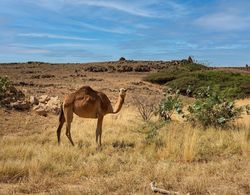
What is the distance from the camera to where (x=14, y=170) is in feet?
28.4

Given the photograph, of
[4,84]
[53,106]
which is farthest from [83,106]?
[4,84]

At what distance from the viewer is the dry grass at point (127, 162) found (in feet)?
25.7

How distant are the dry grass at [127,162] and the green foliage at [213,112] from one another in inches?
33.8

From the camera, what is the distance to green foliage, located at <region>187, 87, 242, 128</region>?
48.3 feet

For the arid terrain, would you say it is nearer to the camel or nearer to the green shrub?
the camel

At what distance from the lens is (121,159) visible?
10.1 metres

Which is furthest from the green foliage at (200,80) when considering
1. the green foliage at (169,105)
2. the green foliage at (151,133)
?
the green foliage at (151,133)

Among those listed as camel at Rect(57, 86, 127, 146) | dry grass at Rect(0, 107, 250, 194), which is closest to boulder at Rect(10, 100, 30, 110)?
dry grass at Rect(0, 107, 250, 194)

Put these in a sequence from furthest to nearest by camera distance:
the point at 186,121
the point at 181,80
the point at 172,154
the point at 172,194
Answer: the point at 181,80, the point at 186,121, the point at 172,154, the point at 172,194

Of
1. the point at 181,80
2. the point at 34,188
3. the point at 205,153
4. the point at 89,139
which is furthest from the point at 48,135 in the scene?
the point at 181,80

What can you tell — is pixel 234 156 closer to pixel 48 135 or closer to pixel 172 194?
pixel 172 194

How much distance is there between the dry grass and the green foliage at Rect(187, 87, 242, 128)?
0.86 m

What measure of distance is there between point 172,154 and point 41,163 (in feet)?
10.2

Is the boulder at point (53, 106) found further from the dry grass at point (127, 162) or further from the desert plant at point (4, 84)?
the dry grass at point (127, 162)
